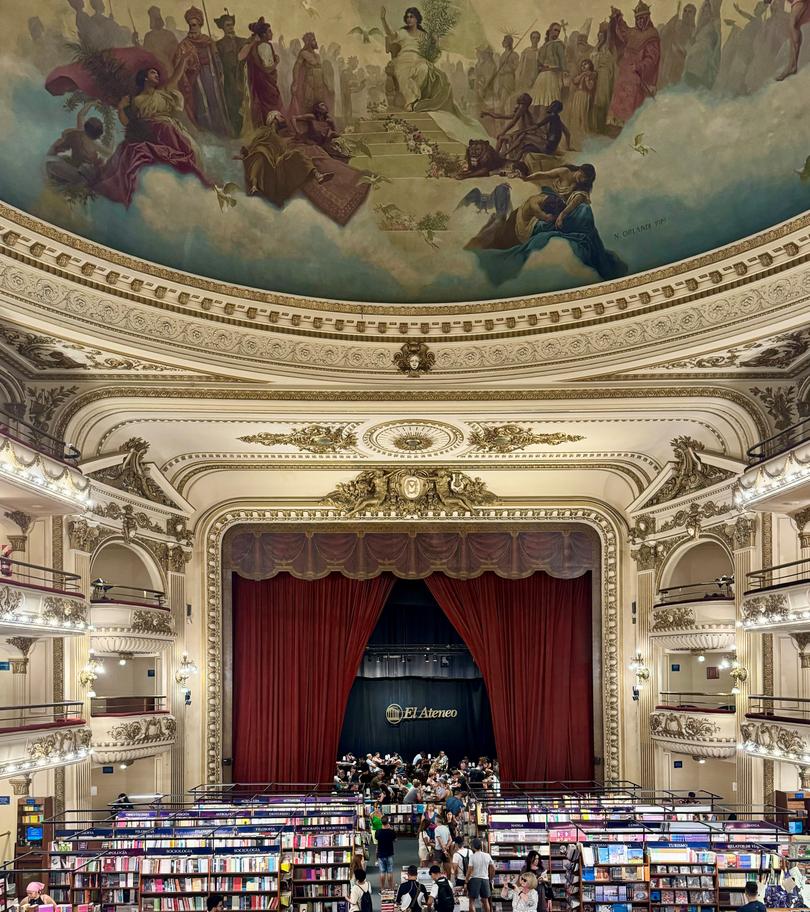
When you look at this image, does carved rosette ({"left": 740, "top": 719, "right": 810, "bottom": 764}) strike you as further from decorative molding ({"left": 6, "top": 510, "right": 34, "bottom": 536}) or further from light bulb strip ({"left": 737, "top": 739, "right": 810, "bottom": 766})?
decorative molding ({"left": 6, "top": 510, "right": 34, "bottom": 536})

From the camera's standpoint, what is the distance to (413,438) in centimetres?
1938

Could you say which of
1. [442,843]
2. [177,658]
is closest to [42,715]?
[177,658]

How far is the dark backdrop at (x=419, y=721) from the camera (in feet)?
86.3

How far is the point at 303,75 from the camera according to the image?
47.5 feet

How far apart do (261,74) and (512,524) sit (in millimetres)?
12206

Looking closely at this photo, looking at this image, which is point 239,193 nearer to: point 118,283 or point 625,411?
point 118,283

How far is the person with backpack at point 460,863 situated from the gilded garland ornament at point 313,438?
7.73 meters

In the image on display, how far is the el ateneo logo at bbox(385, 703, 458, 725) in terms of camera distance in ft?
86.5

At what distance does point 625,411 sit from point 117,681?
38.5ft

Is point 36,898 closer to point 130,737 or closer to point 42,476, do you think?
point 42,476

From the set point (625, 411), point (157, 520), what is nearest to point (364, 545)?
point (157, 520)

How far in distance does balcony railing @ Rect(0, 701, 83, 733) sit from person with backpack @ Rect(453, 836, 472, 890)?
19.3ft

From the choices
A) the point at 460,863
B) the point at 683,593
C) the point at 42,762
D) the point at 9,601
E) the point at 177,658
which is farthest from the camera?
the point at 177,658

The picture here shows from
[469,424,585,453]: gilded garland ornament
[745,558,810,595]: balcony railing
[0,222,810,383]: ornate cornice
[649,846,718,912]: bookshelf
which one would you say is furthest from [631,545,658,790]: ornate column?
[649,846,718,912]: bookshelf
